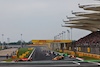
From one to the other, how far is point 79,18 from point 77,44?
859 inches

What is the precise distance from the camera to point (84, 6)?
36125 mm

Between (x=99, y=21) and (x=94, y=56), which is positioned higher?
(x=99, y=21)

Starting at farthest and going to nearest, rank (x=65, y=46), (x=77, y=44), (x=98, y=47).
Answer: (x=65, y=46) → (x=77, y=44) → (x=98, y=47)

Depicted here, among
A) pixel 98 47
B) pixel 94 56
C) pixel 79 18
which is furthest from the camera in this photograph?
pixel 79 18

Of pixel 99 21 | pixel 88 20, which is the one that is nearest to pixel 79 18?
pixel 88 20

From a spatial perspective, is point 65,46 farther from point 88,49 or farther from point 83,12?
point 83,12

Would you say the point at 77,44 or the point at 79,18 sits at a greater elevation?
the point at 79,18

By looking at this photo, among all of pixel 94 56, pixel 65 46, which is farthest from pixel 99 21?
pixel 65 46

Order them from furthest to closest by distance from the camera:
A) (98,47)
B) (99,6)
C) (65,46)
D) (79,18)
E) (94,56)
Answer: (65,46)
(79,18)
(98,47)
(94,56)
(99,6)

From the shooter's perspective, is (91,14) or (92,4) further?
(91,14)

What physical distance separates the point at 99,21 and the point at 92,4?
14.4 meters

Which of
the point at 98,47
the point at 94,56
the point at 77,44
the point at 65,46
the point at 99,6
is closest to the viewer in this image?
the point at 99,6

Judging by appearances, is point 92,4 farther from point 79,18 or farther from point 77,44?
point 77,44

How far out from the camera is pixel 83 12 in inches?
1650
